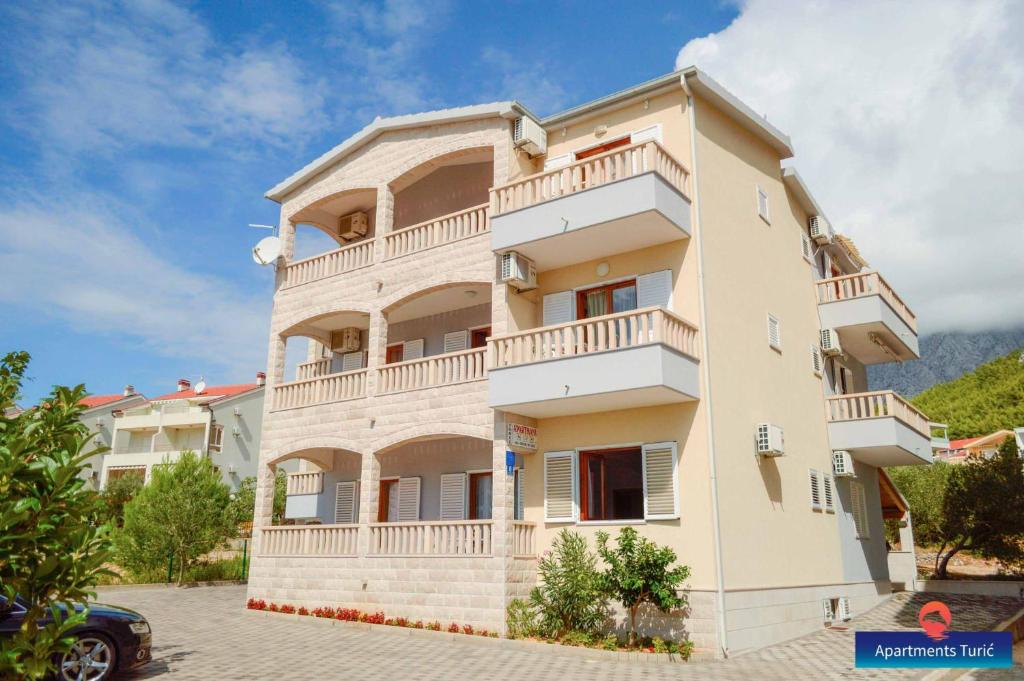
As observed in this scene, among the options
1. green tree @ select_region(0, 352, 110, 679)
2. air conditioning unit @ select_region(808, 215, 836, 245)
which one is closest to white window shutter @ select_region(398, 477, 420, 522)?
air conditioning unit @ select_region(808, 215, 836, 245)

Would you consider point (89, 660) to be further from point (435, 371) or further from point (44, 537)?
point (435, 371)

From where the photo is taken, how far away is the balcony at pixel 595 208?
16.6m

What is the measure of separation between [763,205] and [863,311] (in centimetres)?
466

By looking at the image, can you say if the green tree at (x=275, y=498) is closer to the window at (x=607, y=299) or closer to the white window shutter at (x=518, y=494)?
the white window shutter at (x=518, y=494)

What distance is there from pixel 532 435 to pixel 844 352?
12.3m

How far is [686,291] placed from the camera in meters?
17.0

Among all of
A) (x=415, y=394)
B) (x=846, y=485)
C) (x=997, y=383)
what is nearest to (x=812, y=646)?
(x=846, y=485)

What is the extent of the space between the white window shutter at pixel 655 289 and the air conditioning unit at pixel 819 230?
8.69 metres

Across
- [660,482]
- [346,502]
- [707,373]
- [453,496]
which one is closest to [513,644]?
[660,482]

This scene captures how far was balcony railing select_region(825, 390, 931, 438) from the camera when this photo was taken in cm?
2125

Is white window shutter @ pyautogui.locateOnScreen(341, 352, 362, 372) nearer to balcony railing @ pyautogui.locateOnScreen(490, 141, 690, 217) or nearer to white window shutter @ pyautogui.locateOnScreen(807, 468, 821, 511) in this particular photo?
balcony railing @ pyautogui.locateOnScreen(490, 141, 690, 217)

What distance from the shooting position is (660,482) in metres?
16.2

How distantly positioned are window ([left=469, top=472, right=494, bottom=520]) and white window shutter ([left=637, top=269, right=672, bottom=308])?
21.1 feet

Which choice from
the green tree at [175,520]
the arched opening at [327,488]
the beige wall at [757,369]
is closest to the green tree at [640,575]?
the beige wall at [757,369]
